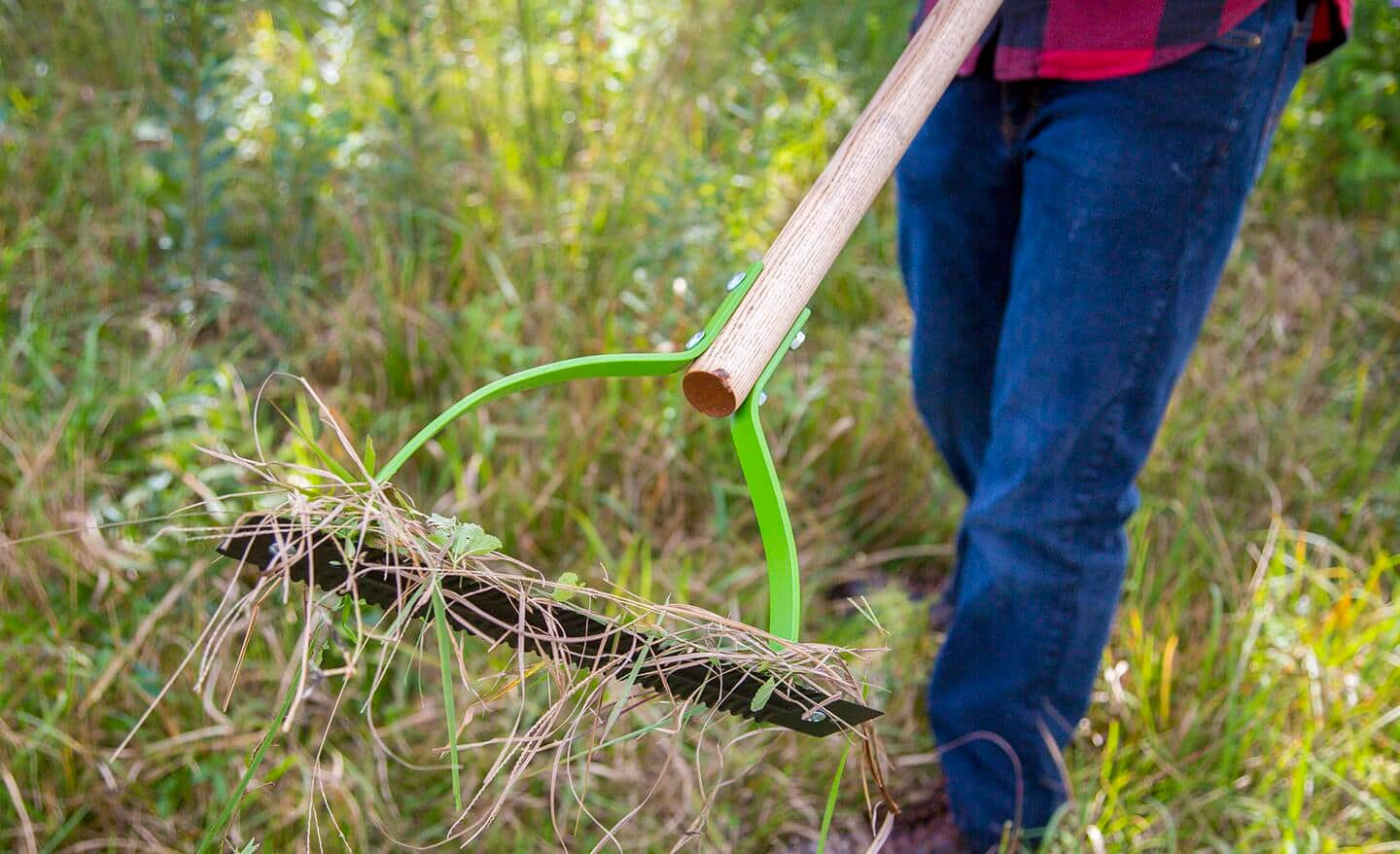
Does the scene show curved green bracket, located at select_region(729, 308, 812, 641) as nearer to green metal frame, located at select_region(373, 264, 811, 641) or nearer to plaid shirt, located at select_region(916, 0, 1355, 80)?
green metal frame, located at select_region(373, 264, 811, 641)

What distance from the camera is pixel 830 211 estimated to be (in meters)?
0.98

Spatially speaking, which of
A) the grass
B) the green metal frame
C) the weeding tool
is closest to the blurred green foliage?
the grass

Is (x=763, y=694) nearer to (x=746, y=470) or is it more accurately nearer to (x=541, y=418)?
(x=746, y=470)

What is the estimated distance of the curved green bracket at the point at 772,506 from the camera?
3.13 feet

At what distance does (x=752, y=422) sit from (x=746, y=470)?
0.07 meters

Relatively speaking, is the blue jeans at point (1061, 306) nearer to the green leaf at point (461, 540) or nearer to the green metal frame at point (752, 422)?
the green metal frame at point (752, 422)

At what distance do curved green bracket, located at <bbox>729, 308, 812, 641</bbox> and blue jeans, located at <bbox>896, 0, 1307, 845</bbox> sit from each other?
52 cm

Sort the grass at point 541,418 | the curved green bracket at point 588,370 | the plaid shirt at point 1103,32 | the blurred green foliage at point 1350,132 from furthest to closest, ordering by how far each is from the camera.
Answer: the blurred green foliage at point 1350,132
the grass at point 541,418
the plaid shirt at point 1103,32
the curved green bracket at point 588,370

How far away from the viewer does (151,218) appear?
8.58 feet

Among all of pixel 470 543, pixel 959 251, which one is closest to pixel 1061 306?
pixel 959 251

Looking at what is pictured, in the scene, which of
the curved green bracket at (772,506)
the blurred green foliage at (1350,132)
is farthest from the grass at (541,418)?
the curved green bracket at (772,506)

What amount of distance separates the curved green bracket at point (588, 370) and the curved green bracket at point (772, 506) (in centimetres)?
6

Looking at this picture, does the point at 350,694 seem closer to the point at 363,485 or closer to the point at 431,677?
the point at 431,677

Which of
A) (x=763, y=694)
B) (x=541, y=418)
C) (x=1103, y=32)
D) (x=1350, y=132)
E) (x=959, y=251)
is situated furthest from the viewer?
(x=1350, y=132)
